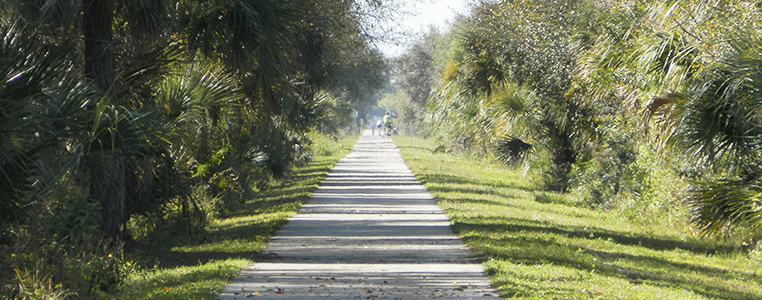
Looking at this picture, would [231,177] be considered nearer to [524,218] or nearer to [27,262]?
[524,218]

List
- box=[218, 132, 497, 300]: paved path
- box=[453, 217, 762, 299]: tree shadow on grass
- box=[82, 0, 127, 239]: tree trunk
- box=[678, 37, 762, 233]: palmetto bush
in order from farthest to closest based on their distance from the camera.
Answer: box=[82, 0, 127, 239]: tree trunk → box=[678, 37, 762, 233]: palmetto bush → box=[453, 217, 762, 299]: tree shadow on grass → box=[218, 132, 497, 300]: paved path

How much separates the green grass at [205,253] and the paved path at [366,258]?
245 millimetres

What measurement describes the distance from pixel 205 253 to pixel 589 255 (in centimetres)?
514

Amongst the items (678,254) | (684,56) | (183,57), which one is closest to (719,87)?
(684,56)

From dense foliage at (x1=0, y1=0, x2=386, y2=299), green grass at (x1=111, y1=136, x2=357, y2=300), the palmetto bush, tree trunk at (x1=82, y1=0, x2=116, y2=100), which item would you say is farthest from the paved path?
the palmetto bush

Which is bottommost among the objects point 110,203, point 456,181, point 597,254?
point 456,181

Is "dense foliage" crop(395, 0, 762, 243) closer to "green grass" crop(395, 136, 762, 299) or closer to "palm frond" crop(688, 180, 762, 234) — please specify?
"palm frond" crop(688, 180, 762, 234)

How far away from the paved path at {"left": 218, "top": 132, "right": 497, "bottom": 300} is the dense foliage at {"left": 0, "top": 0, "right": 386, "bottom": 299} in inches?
69.2

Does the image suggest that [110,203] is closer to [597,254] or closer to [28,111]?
[28,111]

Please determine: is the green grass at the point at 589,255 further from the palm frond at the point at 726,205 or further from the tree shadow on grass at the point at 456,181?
the tree shadow on grass at the point at 456,181

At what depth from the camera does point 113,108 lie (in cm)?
752

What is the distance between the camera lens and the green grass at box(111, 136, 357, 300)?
8.14 meters

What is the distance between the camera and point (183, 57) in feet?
33.8

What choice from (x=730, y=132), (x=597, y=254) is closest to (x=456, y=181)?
(x=597, y=254)
